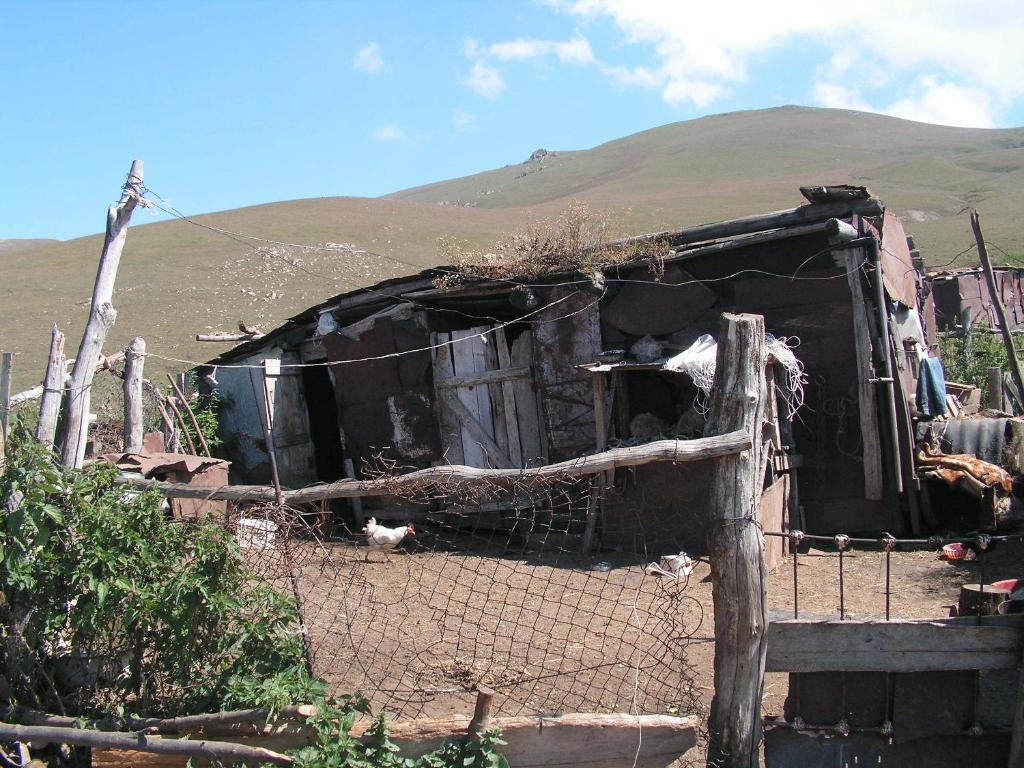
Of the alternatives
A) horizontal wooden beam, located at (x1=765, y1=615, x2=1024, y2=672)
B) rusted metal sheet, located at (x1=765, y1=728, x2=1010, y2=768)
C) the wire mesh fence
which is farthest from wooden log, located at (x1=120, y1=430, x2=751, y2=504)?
rusted metal sheet, located at (x1=765, y1=728, x2=1010, y2=768)

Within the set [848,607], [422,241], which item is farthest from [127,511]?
[422,241]

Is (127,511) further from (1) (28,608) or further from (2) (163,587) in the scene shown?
(1) (28,608)

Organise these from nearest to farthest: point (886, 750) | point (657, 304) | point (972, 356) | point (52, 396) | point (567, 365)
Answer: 1. point (886, 750)
2. point (52, 396)
3. point (657, 304)
4. point (567, 365)
5. point (972, 356)

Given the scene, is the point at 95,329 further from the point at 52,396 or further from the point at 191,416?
the point at 191,416

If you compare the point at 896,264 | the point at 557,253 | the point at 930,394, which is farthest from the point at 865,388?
the point at 557,253

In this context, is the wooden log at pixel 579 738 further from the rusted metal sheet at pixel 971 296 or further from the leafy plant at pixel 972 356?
the rusted metal sheet at pixel 971 296

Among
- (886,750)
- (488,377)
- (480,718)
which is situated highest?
(488,377)

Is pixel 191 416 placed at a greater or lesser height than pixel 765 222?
lesser

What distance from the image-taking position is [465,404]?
11.1 meters

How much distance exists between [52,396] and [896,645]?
5.34m

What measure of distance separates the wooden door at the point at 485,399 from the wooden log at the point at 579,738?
7.25m

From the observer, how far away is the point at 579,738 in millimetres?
3514

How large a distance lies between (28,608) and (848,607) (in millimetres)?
6042

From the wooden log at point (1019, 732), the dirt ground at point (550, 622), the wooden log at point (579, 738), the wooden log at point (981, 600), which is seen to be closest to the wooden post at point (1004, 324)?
the wooden log at point (981, 600)
